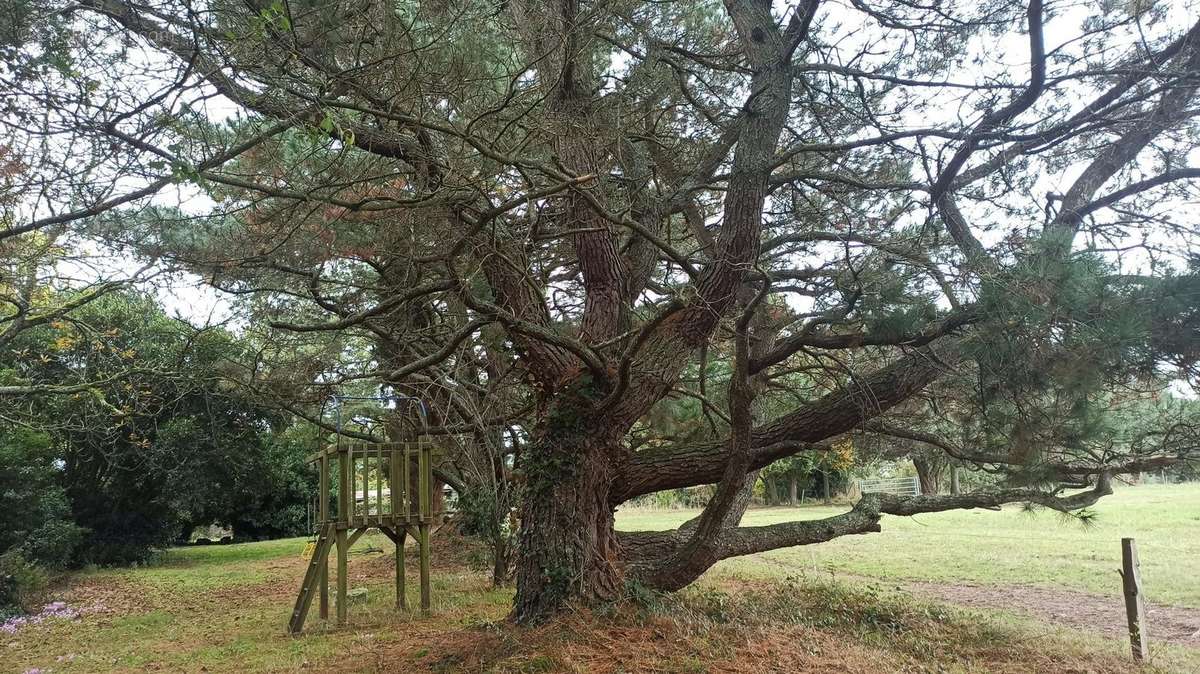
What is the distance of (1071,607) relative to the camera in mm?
7953

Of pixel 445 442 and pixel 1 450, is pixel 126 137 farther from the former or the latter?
pixel 1 450

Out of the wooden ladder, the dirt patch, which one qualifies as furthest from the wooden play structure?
the dirt patch

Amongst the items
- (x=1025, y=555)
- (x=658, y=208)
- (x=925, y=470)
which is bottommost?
(x=1025, y=555)

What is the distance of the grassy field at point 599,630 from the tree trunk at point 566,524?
237 millimetres

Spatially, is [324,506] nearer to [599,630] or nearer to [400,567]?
[400,567]

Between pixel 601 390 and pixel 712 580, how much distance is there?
15.5 feet

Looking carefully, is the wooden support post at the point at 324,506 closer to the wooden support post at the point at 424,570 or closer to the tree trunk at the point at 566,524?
the wooden support post at the point at 424,570

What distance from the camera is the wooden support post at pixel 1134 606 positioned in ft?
17.2

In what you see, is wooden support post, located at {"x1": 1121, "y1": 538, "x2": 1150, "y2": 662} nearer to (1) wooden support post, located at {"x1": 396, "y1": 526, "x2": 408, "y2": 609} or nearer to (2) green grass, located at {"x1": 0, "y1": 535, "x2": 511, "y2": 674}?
(2) green grass, located at {"x1": 0, "y1": 535, "x2": 511, "y2": 674}

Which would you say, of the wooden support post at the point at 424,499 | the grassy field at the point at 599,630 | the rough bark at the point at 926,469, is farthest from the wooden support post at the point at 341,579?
the rough bark at the point at 926,469

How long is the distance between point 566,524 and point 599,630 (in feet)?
2.65

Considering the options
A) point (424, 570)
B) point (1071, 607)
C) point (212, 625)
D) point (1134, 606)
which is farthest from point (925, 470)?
point (212, 625)

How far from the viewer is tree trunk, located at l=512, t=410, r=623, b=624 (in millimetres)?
4777

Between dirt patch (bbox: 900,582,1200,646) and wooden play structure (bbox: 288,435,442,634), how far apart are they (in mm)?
6111
